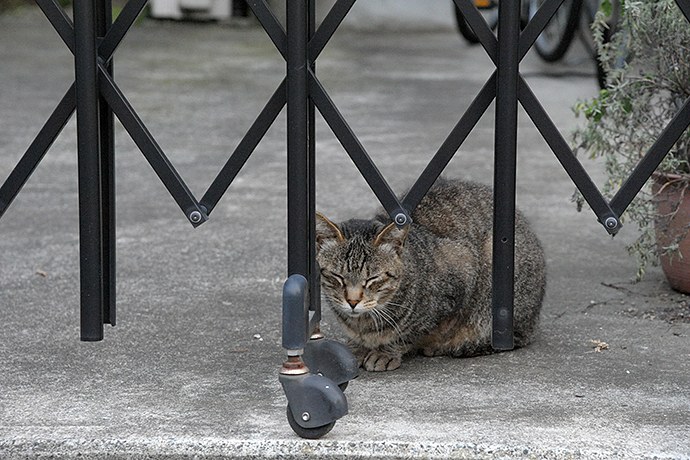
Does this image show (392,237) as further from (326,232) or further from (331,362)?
(331,362)

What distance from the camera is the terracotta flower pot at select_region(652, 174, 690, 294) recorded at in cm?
405

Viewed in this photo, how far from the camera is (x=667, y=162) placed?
4.05 m

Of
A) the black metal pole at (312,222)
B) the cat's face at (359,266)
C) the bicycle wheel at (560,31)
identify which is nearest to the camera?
the black metal pole at (312,222)

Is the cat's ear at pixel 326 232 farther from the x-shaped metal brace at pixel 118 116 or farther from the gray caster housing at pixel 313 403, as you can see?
the gray caster housing at pixel 313 403

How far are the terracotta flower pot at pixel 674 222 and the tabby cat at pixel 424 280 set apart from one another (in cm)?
52

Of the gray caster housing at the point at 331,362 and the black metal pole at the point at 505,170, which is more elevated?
the black metal pole at the point at 505,170

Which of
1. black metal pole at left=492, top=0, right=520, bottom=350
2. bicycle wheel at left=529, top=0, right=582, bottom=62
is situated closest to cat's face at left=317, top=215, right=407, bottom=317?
black metal pole at left=492, top=0, right=520, bottom=350

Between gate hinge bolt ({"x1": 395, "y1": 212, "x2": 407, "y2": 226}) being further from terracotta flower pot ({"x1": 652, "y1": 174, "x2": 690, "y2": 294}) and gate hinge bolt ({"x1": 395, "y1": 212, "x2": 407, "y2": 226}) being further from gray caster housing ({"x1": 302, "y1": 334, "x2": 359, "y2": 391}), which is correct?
terracotta flower pot ({"x1": 652, "y1": 174, "x2": 690, "y2": 294})

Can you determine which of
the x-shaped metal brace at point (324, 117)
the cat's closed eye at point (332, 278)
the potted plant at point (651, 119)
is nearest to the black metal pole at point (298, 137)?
the x-shaped metal brace at point (324, 117)

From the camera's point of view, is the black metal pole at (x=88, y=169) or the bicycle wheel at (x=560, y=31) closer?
the black metal pole at (x=88, y=169)

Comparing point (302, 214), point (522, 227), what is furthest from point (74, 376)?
point (522, 227)

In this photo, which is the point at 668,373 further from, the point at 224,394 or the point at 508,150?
the point at 224,394

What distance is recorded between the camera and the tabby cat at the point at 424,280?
3479 mm

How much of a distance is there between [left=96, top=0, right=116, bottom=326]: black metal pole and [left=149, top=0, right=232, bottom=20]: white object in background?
8.60 m
